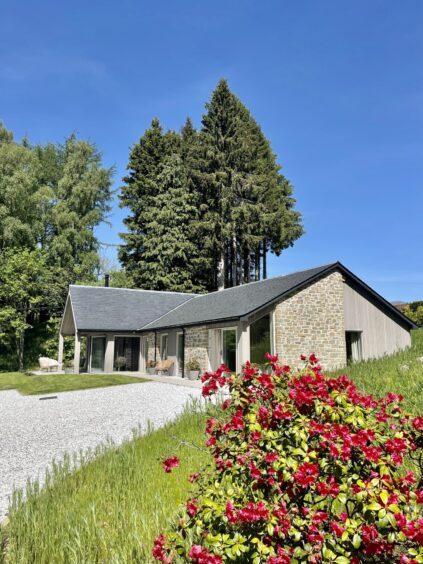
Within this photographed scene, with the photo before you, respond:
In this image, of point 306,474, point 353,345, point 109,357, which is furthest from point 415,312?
point 306,474

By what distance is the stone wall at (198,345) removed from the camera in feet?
62.5

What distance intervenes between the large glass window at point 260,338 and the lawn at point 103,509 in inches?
420

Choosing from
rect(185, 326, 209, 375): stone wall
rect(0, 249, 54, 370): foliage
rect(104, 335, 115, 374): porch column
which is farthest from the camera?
rect(0, 249, 54, 370): foliage

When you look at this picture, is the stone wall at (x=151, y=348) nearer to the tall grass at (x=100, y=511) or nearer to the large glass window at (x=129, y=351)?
the large glass window at (x=129, y=351)

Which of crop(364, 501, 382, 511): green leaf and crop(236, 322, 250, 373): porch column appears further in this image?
crop(236, 322, 250, 373): porch column

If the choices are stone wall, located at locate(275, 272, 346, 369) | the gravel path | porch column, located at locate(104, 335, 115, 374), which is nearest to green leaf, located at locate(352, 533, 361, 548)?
the gravel path

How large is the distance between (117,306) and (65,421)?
1706cm

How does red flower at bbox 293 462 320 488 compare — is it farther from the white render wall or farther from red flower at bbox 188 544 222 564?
the white render wall

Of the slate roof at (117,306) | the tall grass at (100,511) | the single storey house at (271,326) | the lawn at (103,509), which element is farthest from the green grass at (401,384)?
the slate roof at (117,306)

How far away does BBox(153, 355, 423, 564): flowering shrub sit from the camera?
212cm

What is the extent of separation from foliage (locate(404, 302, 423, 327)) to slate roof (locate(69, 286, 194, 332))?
17.5 m

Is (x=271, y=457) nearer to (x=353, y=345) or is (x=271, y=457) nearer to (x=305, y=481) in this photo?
(x=305, y=481)

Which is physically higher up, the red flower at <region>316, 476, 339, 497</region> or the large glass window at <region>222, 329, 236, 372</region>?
the large glass window at <region>222, 329, 236, 372</region>

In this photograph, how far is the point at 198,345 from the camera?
64.7 ft
